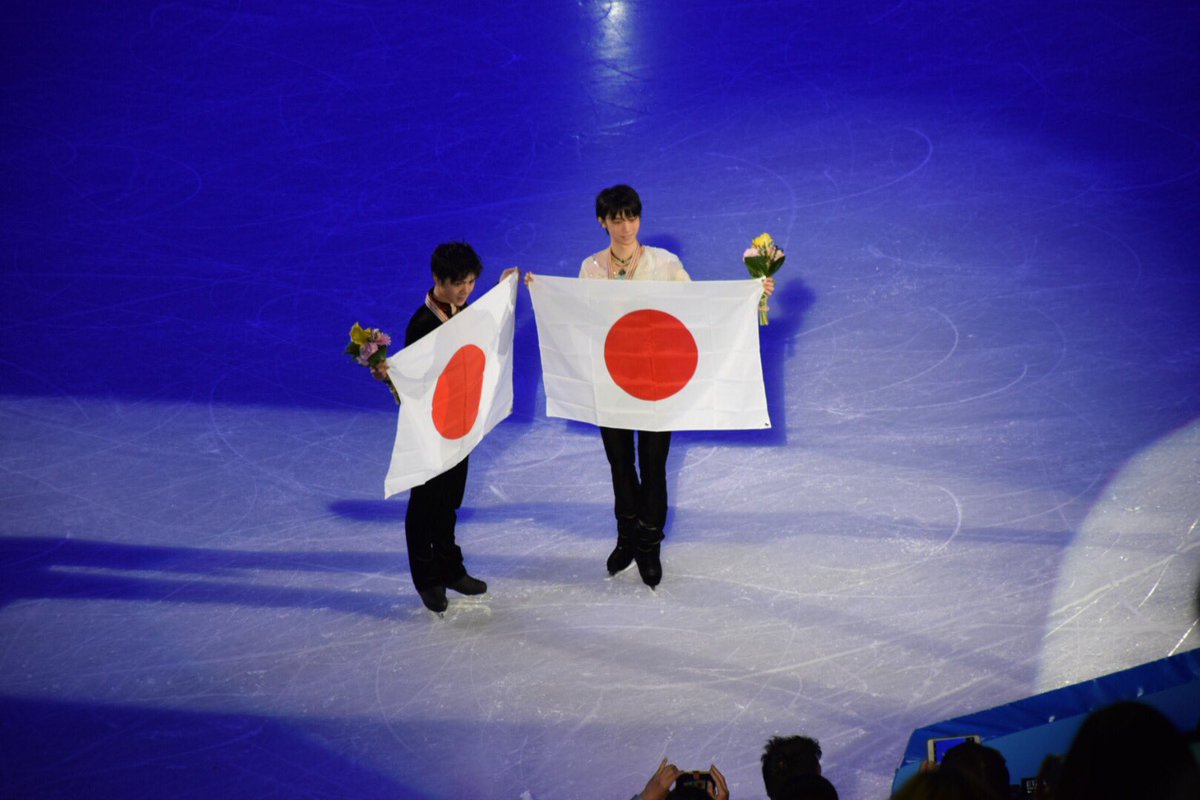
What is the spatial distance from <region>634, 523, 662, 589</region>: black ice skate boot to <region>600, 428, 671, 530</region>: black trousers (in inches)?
1.6

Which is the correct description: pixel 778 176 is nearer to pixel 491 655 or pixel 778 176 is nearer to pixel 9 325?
pixel 491 655

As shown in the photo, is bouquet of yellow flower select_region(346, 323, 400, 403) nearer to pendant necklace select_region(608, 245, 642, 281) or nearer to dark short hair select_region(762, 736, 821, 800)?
pendant necklace select_region(608, 245, 642, 281)

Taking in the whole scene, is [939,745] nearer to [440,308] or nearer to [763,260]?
[763,260]

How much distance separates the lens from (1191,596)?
523cm

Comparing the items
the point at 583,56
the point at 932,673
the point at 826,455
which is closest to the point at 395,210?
the point at 583,56

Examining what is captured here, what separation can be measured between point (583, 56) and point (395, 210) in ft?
8.96

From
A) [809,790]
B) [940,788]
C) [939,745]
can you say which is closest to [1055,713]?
[939,745]

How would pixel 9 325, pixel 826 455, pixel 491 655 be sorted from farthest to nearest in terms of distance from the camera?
1. pixel 9 325
2. pixel 826 455
3. pixel 491 655

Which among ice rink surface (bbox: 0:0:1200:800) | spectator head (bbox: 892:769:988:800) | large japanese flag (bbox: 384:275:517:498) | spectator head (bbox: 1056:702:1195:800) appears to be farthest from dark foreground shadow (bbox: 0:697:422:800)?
spectator head (bbox: 1056:702:1195:800)

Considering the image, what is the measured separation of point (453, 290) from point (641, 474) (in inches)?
51.1

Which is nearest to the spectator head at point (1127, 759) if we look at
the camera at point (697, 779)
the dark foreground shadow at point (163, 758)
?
the camera at point (697, 779)

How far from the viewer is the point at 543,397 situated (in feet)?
24.6

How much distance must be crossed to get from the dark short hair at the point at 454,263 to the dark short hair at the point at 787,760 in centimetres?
254

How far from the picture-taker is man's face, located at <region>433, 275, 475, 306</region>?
5.18m
